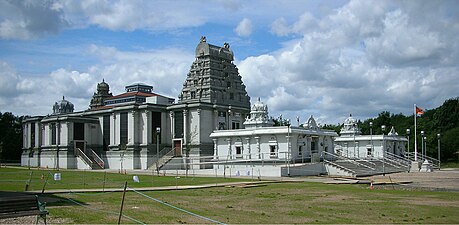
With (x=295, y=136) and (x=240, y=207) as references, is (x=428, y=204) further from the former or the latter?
(x=295, y=136)

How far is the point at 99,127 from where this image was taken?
8344cm

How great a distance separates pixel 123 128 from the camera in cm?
7650

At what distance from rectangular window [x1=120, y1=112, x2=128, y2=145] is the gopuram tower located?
7147 mm

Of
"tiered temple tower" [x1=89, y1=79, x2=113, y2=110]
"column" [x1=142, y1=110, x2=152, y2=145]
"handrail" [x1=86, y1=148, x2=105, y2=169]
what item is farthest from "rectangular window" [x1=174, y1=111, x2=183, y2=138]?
"tiered temple tower" [x1=89, y1=79, x2=113, y2=110]

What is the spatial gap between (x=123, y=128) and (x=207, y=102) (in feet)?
45.9

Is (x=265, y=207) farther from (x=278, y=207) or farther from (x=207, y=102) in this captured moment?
(x=207, y=102)

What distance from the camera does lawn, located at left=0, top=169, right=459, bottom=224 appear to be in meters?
18.7

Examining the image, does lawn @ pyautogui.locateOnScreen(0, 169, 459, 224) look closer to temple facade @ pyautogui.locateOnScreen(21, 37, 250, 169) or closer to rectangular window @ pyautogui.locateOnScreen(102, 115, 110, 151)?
temple facade @ pyautogui.locateOnScreen(21, 37, 250, 169)

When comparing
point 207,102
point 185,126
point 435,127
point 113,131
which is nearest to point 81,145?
point 113,131

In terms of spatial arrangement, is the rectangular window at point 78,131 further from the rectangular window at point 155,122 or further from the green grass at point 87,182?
the green grass at point 87,182

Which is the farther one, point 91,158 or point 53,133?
point 53,133

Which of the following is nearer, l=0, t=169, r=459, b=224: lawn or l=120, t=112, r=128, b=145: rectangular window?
l=0, t=169, r=459, b=224: lawn

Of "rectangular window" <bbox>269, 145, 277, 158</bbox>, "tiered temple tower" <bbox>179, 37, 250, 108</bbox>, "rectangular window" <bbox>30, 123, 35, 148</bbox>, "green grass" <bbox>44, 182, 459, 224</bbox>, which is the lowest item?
"green grass" <bbox>44, 182, 459, 224</bbox>

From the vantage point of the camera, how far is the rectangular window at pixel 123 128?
76.0 metres
